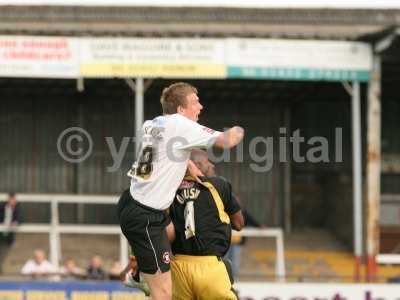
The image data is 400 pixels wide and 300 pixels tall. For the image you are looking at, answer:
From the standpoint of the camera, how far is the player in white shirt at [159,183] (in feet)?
19.1

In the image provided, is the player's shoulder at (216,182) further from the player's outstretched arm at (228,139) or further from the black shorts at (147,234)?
the player's outstretched arm at (228,139)

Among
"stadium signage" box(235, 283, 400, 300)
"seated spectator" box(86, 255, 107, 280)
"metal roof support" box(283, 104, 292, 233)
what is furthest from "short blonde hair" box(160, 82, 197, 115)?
"metal roof support" box(283, 104, 292, 233)

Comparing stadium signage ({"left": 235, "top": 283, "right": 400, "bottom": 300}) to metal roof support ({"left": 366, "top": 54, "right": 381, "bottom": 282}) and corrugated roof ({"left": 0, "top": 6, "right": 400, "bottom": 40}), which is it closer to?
metal roof support ({"left": 366, "top": 54, "right": 381, "bottom": 282})

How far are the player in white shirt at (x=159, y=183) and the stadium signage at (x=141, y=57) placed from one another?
973cm

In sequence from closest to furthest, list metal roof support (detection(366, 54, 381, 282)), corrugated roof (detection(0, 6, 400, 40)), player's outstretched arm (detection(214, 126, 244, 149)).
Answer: player's outstretched arm (detection(214, 126, 244, 149)), metal roof support (detection(366, 54, 381, 282)), corrugated roof (detection(0, 6, 400, 40))

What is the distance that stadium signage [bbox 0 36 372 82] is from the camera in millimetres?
15680

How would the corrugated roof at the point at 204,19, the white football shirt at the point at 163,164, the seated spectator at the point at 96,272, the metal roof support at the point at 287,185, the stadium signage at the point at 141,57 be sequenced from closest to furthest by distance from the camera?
1. the white football shirt at the point at 163,164
2. the seated spectator at the point at 96,272
3. the stadium signage at the point at 141,57
4. the corrugated roof at the point at 204,19
5. the metal roof support at the point at 287,185

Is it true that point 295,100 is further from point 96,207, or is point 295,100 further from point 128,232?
point 128,232

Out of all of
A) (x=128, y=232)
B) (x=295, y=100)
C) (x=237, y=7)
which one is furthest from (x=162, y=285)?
(x=295, y=100)

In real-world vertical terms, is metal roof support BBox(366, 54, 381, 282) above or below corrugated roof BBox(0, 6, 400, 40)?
below

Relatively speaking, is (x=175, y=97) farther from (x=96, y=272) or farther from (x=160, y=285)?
(x=96, y=272)

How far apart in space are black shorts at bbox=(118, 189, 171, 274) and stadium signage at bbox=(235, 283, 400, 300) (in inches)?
282

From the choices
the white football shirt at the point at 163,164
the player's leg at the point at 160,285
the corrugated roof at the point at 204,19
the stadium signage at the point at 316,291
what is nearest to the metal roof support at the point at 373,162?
the corrugated roof at the point at 204,19

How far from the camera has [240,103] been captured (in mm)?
22484
